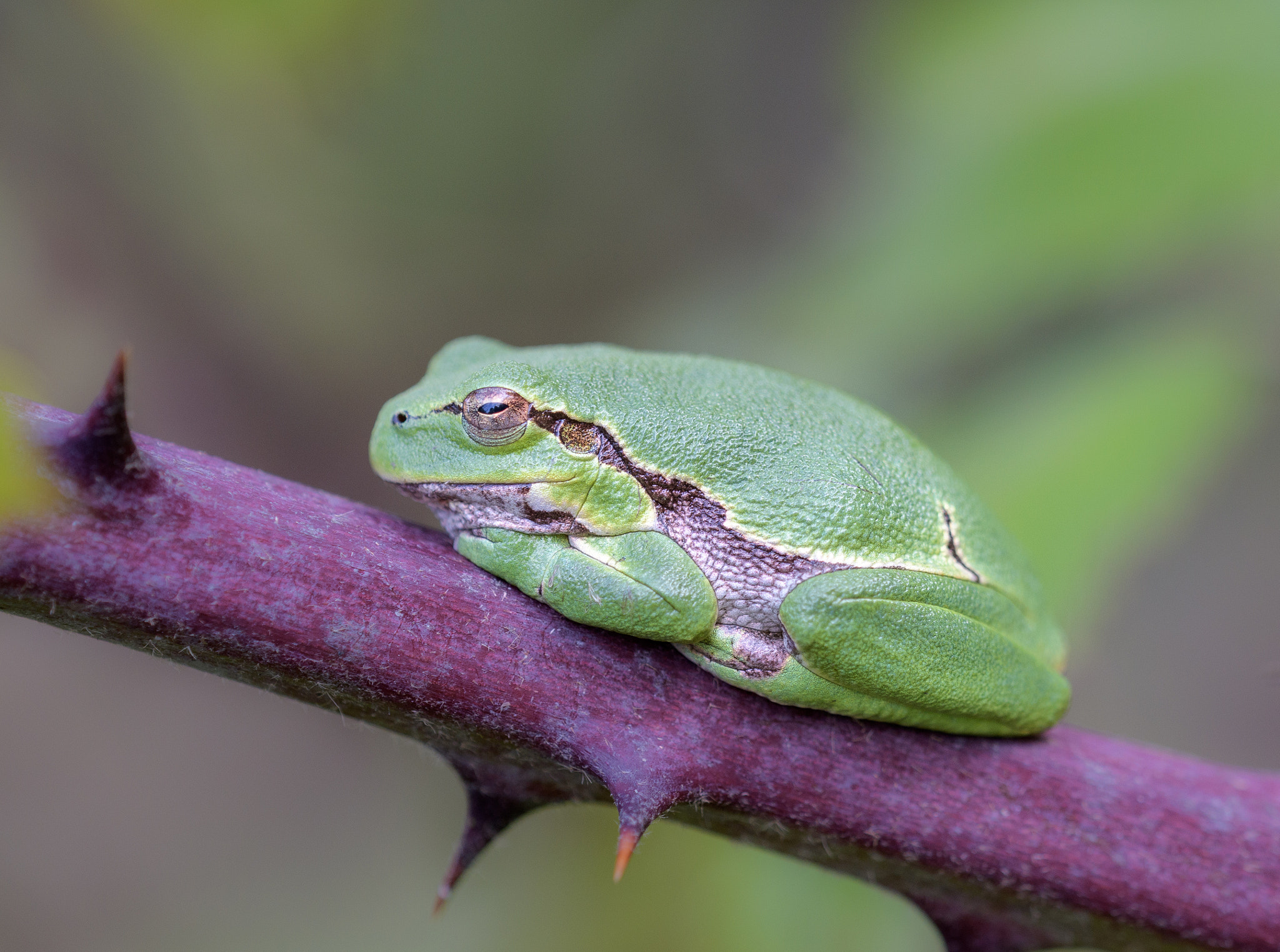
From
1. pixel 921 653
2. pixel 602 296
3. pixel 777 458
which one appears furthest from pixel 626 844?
pixel 602 296

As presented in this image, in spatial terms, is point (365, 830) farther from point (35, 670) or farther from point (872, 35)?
point (872, 35)

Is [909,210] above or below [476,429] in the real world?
above

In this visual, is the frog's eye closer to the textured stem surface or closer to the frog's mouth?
the frog's mouth

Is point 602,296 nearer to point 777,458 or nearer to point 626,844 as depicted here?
point 777,458

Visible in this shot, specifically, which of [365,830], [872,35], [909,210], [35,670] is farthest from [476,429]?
[35,670]

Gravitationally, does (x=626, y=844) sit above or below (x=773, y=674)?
below

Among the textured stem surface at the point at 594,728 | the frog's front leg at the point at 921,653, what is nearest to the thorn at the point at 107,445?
the textured stem surface at the point at 594,728
